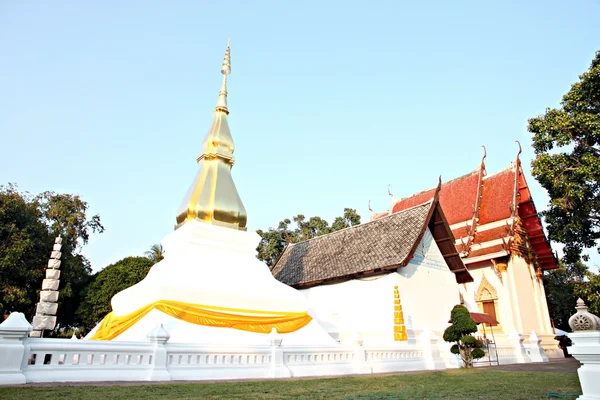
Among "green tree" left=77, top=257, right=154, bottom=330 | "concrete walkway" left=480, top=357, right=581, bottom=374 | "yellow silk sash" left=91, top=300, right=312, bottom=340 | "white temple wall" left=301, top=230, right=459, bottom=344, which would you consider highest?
"green tree" left=77, top=257, right=154, bottom=330

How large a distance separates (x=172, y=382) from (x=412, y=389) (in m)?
3.65

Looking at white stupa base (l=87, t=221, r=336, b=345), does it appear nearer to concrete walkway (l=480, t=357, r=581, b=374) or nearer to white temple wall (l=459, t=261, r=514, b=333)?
concrete walkway (l=480, t=357, r=581, b=374)

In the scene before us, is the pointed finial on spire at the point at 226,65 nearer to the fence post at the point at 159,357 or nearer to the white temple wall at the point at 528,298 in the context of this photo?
the fence post at the point at 159,357

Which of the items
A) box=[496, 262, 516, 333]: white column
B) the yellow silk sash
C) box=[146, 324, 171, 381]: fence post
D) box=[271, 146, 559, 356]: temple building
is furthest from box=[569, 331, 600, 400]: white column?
box=[496, 262, 516, 333]: white column

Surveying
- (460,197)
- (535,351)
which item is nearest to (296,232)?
(460,197)

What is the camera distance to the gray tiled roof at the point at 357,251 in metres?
13.8

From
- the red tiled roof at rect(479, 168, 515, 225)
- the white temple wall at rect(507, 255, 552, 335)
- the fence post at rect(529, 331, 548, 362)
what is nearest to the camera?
the fence post at rect(529, 331, 548, 362)

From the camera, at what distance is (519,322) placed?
18688 millimetres

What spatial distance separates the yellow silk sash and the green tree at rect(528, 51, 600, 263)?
31.2 feet

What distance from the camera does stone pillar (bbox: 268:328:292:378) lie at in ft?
24.7

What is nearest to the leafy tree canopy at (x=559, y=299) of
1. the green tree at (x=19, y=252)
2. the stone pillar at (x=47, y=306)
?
the stone pillar at (x=47, y=306)

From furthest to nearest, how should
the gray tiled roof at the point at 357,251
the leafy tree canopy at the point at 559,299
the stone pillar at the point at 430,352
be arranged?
the leafy tree canopy at the point at 559,299 → the gray tiled roof at the point at 357,251 → the stone pillar at the point at 430,352

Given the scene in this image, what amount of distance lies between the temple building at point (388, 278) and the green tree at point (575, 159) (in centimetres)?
374

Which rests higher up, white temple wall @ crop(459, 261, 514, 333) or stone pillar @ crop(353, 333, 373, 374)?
white temple wall @ crop(459, 261, 514, 333)
